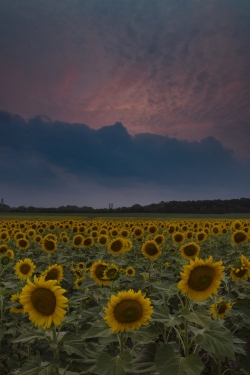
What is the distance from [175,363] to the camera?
291 cm

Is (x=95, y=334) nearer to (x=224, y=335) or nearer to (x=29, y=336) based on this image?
(x=29, y=336)

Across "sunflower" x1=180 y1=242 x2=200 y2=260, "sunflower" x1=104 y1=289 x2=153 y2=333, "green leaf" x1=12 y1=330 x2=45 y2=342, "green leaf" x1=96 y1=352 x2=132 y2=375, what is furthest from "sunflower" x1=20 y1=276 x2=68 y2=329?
"sunflower" x1=180 y1=242 x2=200 y2=260

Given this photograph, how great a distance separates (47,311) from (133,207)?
9284 cm

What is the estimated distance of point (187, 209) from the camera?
96.8 metres

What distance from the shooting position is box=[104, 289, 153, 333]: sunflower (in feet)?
10.4

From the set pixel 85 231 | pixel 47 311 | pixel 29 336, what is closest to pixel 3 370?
pixel 29 336

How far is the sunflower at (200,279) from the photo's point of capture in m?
3.34

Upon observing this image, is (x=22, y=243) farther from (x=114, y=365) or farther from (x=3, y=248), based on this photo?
(x=114, y=365)

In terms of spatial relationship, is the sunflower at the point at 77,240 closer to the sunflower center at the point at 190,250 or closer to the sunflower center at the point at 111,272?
the sunflower center at the point at 190,250

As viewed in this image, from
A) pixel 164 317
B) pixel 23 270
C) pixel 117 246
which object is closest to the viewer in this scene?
pixel 164 317

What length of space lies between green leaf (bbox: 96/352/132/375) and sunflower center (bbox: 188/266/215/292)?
92 centimetres

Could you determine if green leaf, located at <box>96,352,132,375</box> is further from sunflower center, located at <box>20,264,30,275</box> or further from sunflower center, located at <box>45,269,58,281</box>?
sunflower center, located at <box>20,264,30,275</box>

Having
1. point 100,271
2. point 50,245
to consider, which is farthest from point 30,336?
point 50,245

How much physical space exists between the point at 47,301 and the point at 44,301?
1.3 inches
